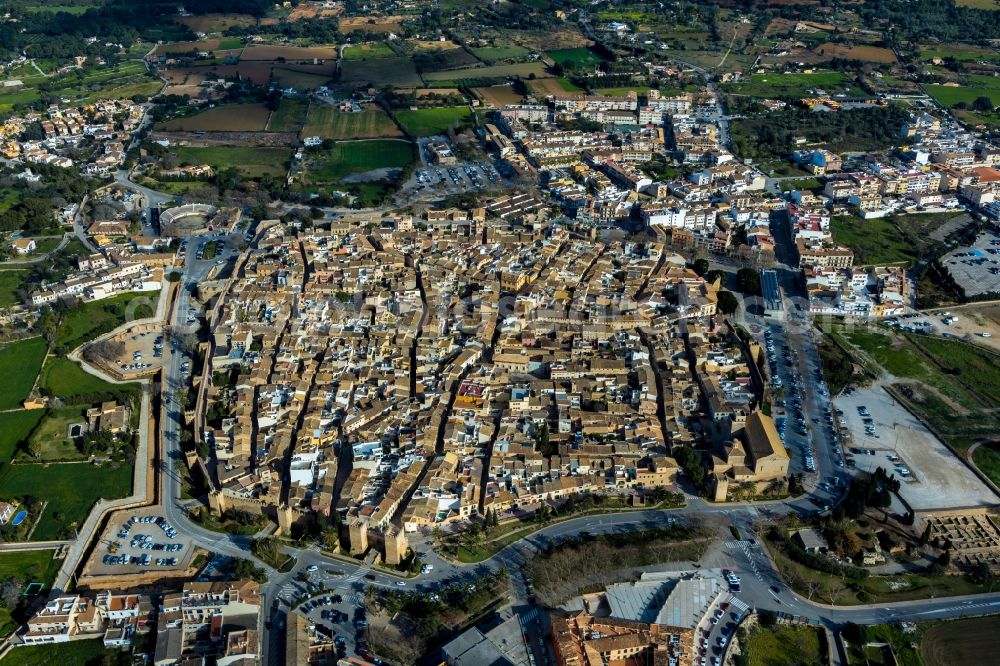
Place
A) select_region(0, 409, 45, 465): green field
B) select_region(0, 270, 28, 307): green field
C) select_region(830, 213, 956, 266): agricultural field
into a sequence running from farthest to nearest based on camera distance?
select_region(830, 213, 956, 266): agricultural field
select_region(0, 270, 28, 307): green field
select_region(0, 409, 45, 465): green field

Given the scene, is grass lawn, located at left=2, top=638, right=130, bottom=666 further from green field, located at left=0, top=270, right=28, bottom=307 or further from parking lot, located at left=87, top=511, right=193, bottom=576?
green field, located at left=0, top=270, right=28, bottom=307

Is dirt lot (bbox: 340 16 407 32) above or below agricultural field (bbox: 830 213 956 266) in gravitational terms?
below

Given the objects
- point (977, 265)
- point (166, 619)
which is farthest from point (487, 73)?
point (166, 619)

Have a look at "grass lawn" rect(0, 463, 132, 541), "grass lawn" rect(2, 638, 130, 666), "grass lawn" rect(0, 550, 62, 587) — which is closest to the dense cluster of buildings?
"grass lawn" rect(2, 638, 130, 666)

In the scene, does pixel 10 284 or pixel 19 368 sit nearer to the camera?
pixel 19 368

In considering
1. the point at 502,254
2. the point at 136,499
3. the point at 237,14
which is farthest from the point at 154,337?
the point at 237,14

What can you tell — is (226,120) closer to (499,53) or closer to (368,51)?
(368,51)

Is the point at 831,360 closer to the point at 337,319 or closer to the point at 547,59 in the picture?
the point at 337,319
